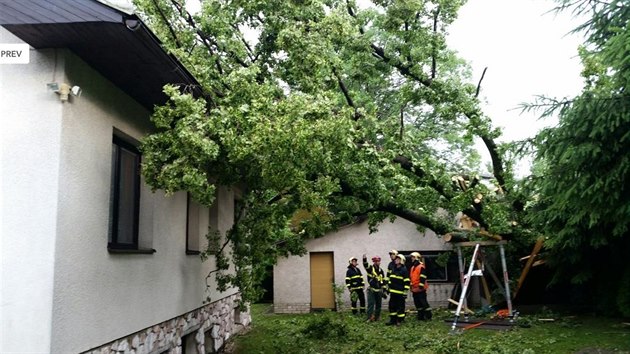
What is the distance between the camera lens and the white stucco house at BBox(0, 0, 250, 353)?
15.1 ft

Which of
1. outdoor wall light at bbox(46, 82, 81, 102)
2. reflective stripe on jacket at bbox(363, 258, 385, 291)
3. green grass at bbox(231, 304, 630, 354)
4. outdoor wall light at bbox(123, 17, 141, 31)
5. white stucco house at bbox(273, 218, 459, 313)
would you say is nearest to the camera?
outdoor wall light at bbox(123, 17, 141, 31)

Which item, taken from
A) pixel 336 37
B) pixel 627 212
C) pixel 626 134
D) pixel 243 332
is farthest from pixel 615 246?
pixel 243 332

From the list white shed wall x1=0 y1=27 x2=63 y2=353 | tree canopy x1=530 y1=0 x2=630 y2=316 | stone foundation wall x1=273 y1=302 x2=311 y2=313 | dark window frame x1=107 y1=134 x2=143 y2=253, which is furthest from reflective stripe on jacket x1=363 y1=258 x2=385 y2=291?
white shed wall x1=0 y1=27 x2=63 y2=353

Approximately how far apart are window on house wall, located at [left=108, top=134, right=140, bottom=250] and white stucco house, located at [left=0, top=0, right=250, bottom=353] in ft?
0.07

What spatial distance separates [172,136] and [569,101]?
20.7 ft

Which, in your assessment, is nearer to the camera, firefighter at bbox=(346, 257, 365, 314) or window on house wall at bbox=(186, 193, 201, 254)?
window on house wall at bbox=(186, 193, 201, 254)

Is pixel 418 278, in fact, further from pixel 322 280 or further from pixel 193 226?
pixel 193 226

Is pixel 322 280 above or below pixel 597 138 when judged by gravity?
below

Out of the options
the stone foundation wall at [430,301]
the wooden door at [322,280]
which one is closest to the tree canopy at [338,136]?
the stone foundation wall at [430,301]

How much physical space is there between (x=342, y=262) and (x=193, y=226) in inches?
373

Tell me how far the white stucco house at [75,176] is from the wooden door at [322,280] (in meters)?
11.9

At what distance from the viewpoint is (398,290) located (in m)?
14.4

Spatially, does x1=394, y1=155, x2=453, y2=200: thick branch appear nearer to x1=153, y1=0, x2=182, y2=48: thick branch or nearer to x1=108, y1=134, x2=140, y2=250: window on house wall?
x1=153, y1=0, x2=182, y2=48: thick branch

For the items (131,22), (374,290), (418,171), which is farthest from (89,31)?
(374,290)
